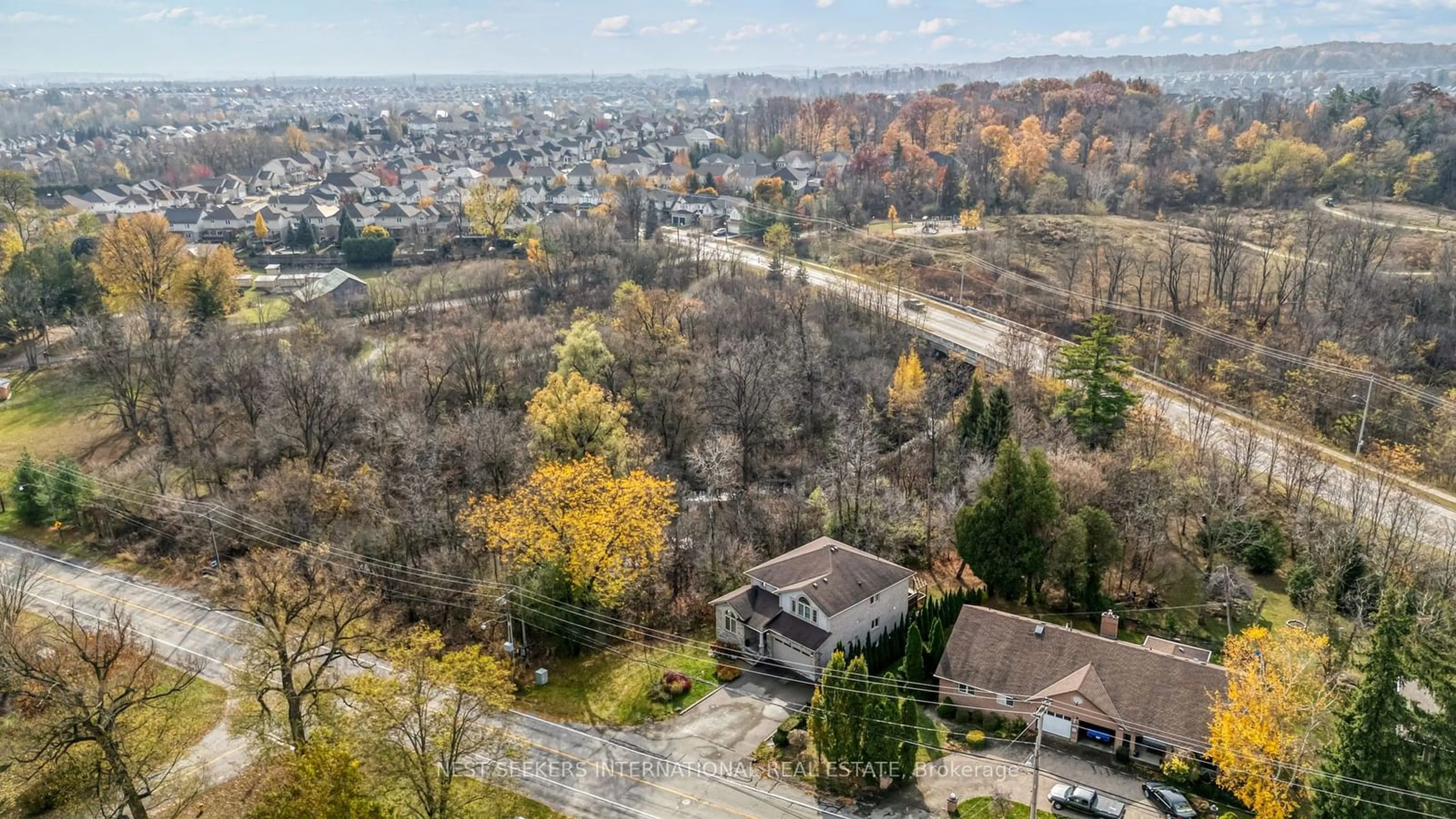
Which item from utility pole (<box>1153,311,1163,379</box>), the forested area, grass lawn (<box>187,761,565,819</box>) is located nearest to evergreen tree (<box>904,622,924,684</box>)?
grass lawn (<box>187,761,565,819</box>)

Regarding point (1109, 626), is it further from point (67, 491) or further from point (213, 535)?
point (67, 491)

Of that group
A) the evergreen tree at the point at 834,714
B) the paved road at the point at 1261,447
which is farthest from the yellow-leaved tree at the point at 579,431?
the paved road at the point at 1261,447

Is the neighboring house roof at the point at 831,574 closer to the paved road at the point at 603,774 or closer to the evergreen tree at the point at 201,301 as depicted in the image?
the paved road at the point at 603,774

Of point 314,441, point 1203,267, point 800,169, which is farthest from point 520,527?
point 800,169

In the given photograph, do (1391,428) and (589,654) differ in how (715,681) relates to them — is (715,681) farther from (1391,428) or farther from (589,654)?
(1391,428)

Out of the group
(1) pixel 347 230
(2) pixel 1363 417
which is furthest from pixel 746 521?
(1) pixel 347 230

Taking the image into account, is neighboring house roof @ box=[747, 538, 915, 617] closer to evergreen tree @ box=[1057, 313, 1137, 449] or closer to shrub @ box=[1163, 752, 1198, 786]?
shrub @ box=[1163, 752, 1198, 786]
